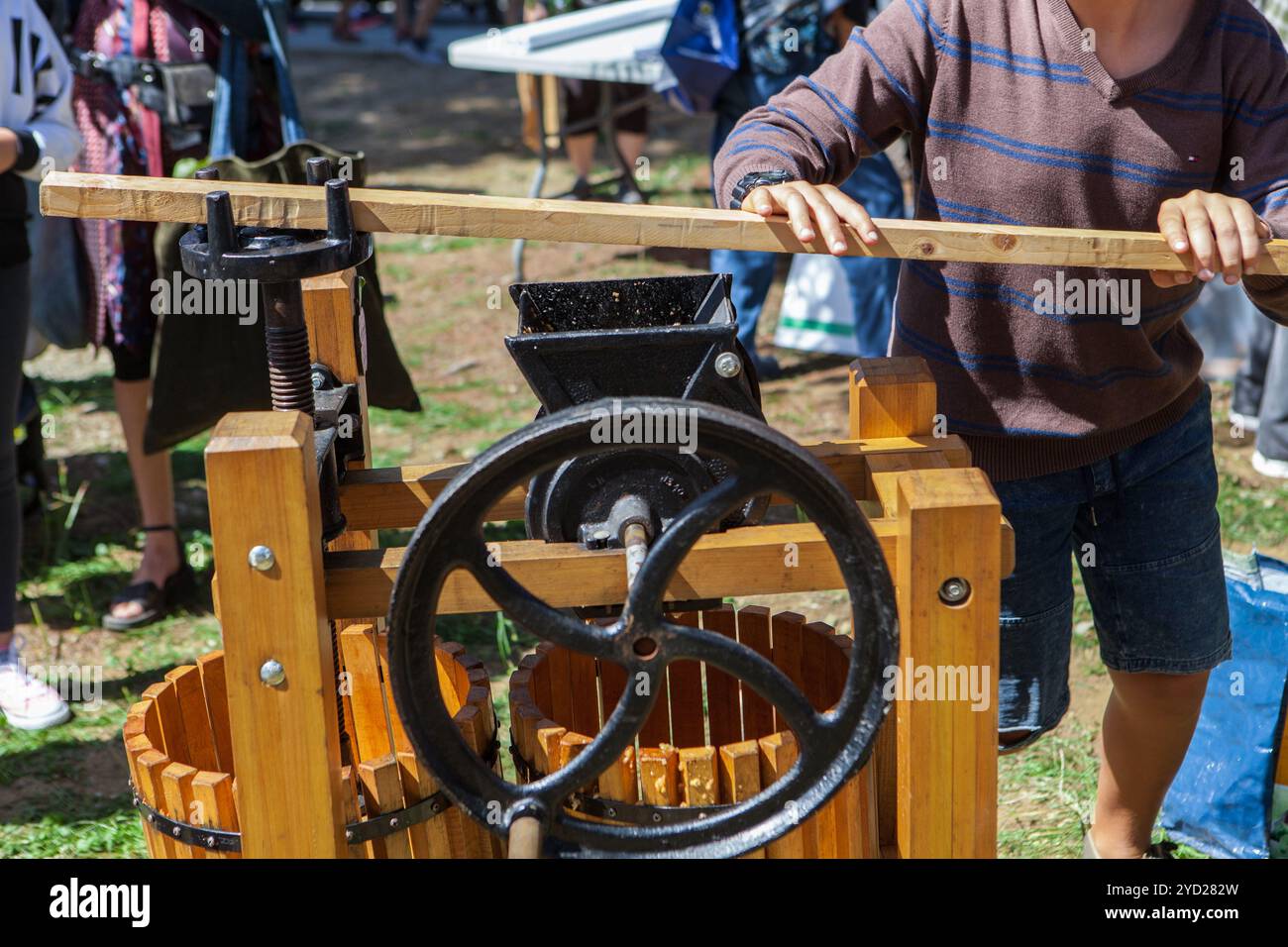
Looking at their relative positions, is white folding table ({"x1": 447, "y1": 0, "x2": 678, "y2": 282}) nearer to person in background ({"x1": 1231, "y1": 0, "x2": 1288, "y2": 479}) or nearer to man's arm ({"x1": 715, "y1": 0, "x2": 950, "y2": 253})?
person in background ({"x1": 1231, "y1": 0, "x2": 1288, "y2": 479})

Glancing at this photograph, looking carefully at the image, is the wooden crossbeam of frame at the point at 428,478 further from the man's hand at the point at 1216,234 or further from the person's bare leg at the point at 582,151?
the person's bare leg at the point at 582,151

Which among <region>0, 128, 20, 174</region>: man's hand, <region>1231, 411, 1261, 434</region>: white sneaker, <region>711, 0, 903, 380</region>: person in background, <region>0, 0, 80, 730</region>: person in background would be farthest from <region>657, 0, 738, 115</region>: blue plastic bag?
<region>0, 128, 20, 174</region>: man's hand

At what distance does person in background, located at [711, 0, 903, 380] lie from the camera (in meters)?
4.40

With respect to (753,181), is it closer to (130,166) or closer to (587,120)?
(130,166)

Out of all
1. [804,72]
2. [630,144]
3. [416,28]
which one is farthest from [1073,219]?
[416,28]

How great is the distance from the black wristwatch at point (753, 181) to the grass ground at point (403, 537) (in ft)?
3.73

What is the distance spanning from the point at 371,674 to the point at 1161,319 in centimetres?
118

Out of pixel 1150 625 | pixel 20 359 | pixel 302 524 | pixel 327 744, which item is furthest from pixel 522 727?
pixel 20 359

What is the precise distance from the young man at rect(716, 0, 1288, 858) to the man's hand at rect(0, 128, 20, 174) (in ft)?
5.18

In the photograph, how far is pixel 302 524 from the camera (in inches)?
53.4

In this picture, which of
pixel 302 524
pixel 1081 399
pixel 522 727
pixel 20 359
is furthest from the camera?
pixel 20 359

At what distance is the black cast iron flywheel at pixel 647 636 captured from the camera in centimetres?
125

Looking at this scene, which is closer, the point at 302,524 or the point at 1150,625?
the point at 302,524

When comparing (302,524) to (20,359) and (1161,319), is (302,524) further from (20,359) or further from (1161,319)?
(20,359)
